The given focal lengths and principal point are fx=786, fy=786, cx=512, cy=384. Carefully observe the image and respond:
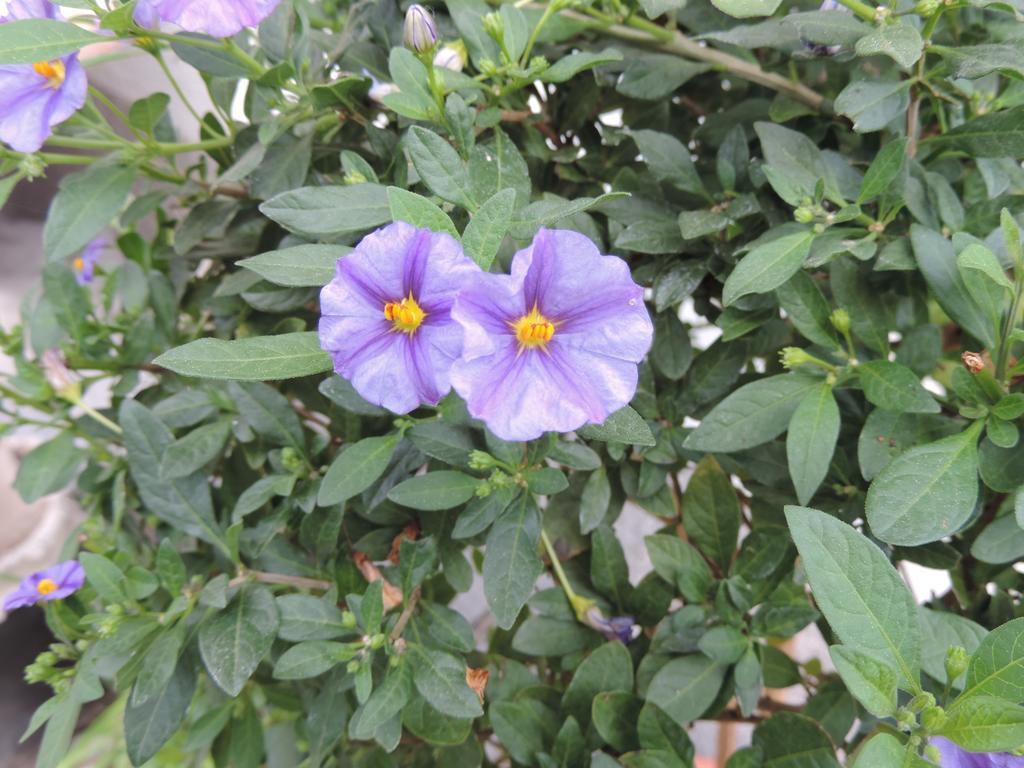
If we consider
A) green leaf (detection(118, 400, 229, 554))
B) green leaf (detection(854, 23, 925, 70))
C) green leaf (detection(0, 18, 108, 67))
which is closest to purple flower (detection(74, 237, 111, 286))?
green leaf (detection(118, 400, 229, 554))

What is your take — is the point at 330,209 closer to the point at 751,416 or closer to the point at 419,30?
the point at 419,30

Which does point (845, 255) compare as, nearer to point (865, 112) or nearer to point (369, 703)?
point (865, 112)

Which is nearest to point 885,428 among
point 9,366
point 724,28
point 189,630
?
point 724,28

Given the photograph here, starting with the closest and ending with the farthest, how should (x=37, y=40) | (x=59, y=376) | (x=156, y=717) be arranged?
(x=37, y=40), (x=156, y=717), (x=59, y=376)

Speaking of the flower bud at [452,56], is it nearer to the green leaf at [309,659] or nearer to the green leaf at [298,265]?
the green leaf at [298,265]

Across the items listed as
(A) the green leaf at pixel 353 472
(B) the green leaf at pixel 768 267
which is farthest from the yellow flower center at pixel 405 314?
(B) the green leaf at pixel 768 267

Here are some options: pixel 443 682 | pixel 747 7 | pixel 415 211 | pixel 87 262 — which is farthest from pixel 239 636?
pixel 87 262

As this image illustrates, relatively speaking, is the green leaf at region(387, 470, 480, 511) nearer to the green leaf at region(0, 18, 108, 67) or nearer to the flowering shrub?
the flowering shrub
